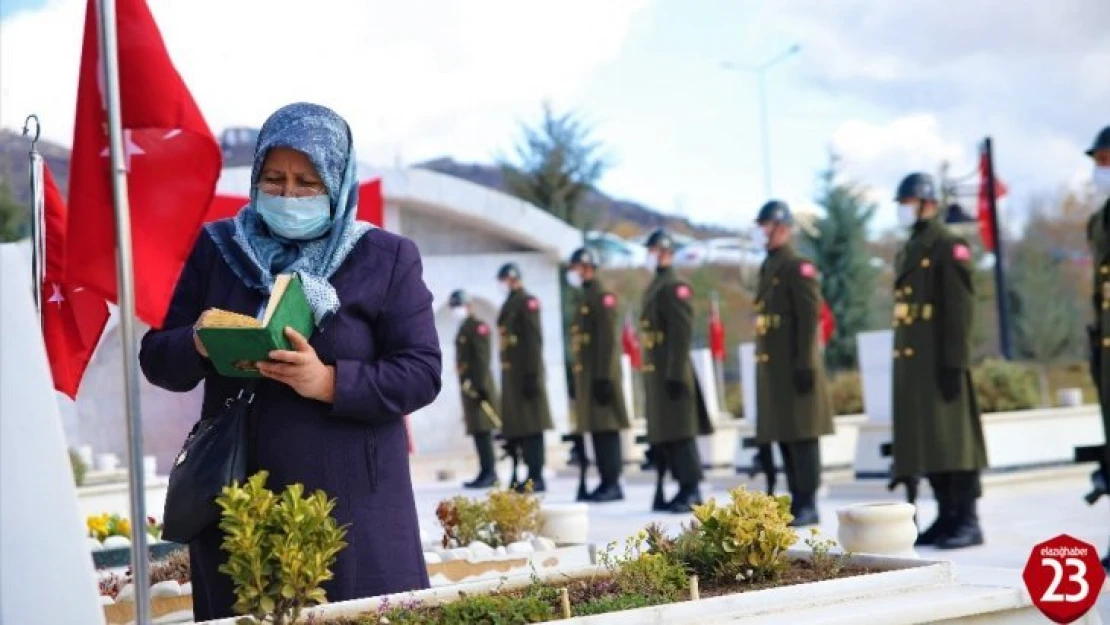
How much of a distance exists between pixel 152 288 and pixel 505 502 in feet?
10.5

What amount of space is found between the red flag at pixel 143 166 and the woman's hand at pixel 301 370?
90 cm

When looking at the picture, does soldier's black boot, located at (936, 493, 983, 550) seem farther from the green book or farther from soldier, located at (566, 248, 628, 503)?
the green book

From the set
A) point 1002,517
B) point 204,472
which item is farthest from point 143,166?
point 1002,517

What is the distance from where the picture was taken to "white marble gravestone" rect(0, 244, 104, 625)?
2.94 meters

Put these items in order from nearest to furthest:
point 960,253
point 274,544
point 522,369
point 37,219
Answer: point 274,544 → point 37,219 → point 960,253 → point 522,369

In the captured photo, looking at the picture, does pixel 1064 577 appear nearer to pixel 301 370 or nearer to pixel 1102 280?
pixel 301 370

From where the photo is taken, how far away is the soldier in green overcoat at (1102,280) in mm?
7839

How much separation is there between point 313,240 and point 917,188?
614 centimetres

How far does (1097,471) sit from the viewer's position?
8.74 meters

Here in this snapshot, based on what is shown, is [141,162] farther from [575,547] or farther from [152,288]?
[575,547]

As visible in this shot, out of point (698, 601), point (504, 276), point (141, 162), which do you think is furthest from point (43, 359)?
point (504, 276)

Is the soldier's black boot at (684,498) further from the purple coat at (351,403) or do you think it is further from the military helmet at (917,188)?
the purple coat at (351,403)

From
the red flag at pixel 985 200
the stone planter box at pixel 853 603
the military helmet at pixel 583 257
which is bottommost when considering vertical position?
the stone planter box at pixel 853 603

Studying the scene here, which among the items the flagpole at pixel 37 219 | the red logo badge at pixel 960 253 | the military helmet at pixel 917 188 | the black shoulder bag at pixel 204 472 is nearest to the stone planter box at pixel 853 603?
the black shoulder bag at pixel 204 472
